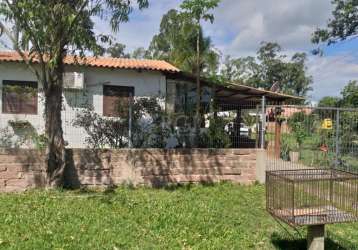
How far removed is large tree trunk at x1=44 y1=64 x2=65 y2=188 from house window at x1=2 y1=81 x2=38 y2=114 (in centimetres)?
134

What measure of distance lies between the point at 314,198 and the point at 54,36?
17.3 ft

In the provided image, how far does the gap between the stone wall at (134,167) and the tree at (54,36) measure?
43 cm

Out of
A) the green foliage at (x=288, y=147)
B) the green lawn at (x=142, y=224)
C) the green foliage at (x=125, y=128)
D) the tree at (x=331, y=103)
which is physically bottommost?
the green lawn at (x=142, y=224)

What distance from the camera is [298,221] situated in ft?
15.7

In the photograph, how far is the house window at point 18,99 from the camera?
9.67 meters

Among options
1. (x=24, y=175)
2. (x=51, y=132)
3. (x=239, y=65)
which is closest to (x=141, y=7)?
(x=51, y=132)

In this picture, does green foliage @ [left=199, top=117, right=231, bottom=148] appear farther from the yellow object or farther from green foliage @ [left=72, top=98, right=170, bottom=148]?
the yellow object

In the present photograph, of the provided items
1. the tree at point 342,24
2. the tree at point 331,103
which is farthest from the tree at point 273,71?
the tree at point 342,24

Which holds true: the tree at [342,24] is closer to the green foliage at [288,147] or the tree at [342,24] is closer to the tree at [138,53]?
the green foliage at [288,147]

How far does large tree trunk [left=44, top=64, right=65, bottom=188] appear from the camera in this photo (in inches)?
335

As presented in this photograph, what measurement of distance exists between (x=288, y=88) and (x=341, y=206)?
192 ft

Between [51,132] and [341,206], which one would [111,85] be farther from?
[341,206]

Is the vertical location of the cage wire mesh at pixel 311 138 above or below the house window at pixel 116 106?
below

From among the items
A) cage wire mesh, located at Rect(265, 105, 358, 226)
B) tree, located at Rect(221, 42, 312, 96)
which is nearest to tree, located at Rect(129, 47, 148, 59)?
tree, located at Rect(221, 42, 312, 96)
